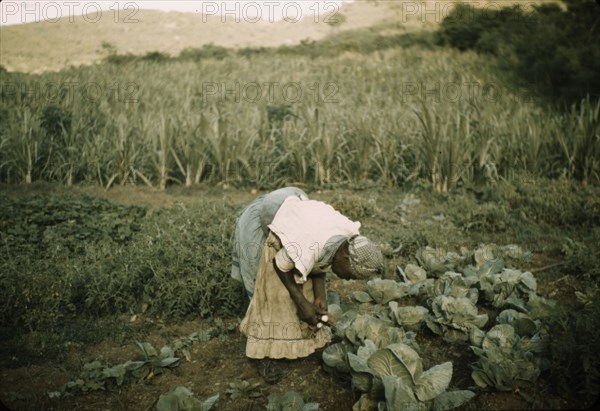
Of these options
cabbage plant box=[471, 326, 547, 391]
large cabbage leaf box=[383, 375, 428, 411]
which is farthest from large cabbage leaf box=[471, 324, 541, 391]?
large cabbage leaf box=[383, 375, 428, 411]

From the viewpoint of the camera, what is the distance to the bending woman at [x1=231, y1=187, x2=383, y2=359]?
2061mm

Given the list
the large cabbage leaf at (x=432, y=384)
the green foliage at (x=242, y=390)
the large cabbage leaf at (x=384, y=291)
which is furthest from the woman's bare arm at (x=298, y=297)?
the large cabbage leaf at (x=384, y=291)

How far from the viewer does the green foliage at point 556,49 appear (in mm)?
7887

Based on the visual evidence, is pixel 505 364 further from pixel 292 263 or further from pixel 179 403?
pixel 179 403

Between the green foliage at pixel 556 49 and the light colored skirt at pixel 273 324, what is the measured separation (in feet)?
24.8

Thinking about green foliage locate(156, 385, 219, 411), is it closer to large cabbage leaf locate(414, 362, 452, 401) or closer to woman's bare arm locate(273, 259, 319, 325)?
woman's bare arm locate(273, 259, 319, 325)

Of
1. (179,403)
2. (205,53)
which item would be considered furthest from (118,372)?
(205,53)

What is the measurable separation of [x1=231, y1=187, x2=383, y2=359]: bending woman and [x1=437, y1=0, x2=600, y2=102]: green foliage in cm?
744

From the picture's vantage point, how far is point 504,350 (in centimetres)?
221

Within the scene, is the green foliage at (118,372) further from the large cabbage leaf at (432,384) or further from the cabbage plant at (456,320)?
the cabbage plant at (456,320)

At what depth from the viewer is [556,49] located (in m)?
8.35

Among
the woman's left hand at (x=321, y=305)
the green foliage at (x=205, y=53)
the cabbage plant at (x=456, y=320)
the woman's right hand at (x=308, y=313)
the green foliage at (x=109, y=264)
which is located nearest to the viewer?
the woman's right hand at (x=308, y=313)

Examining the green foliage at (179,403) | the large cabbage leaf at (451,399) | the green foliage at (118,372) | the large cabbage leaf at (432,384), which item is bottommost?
the green foliage at (118,372)

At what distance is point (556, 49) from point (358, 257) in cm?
810
